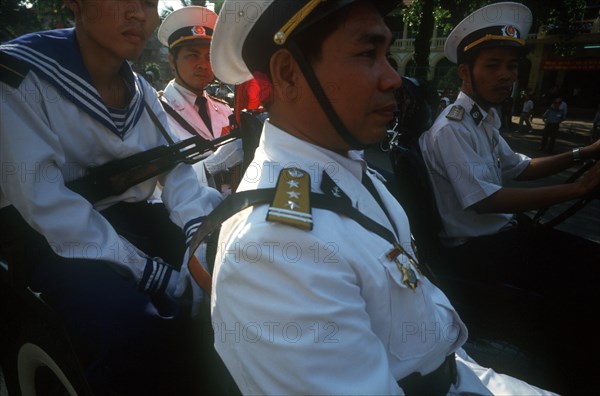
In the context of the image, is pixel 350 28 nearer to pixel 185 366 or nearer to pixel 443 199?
pixel 185 366

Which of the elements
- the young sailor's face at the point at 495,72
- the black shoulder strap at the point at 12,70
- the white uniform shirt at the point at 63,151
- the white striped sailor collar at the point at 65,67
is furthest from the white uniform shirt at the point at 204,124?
the young sailor's face at the point at 495,72

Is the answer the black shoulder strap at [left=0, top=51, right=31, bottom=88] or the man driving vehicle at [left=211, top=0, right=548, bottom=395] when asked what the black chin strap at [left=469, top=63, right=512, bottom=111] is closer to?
the man driving vehicle at [left=211, top=0, right=548, bottom=395]

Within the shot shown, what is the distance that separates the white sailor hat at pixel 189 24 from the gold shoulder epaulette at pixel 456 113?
208 cm

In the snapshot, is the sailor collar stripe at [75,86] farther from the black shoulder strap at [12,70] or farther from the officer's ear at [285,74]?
the officer's ear at [285,74]

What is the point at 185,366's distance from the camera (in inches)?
55.5

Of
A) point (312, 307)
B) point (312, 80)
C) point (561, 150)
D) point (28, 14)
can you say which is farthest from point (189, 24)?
point (28, 14)

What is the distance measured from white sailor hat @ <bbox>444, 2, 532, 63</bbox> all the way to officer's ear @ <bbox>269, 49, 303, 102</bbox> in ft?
6.12

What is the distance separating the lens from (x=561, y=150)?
13.0m

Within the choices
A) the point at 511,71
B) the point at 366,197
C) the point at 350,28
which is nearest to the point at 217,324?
the point at 366,197

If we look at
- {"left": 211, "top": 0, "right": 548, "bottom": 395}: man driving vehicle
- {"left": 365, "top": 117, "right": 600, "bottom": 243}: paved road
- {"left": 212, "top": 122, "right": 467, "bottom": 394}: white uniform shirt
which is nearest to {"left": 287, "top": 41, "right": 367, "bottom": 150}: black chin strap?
{"left": 211, "top": 0, "right": 548, "bottom": 395}: man driving vehicle

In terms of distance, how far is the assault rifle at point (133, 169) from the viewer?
1.76 metres

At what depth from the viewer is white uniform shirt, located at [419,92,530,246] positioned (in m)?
2.39

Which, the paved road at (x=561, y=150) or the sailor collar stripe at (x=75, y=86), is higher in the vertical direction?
the sailor collar stripe at (x=75, y=86)

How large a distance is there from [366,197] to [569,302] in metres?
1.49
